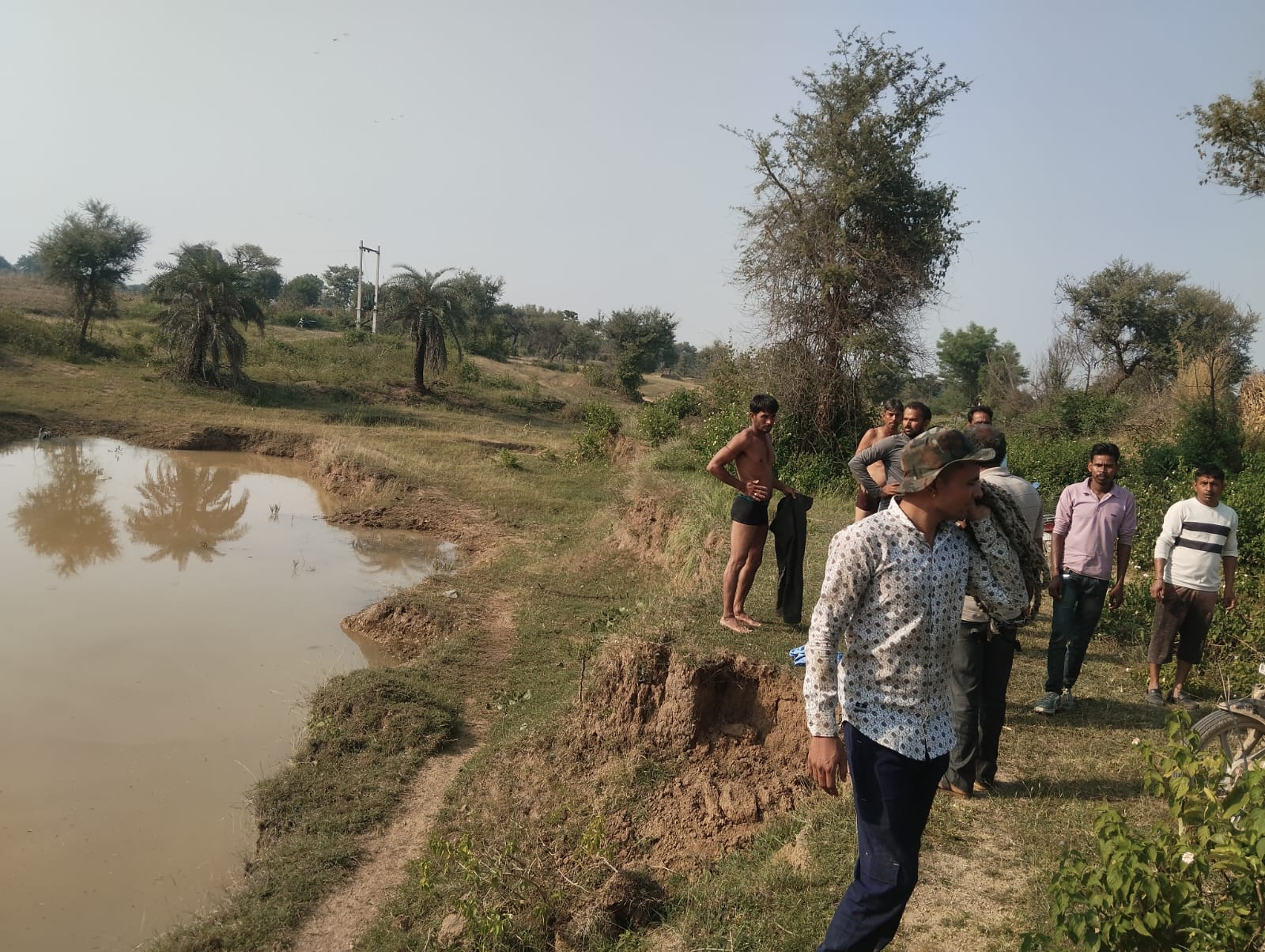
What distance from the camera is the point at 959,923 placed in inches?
125

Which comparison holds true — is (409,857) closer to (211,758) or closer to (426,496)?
(211,758)

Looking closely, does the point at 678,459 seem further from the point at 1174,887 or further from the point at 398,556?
the point at 1174,887

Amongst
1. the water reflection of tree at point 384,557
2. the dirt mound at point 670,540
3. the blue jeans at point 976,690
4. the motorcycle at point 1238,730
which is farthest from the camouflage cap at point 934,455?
the water reflection of tree at point 384,557

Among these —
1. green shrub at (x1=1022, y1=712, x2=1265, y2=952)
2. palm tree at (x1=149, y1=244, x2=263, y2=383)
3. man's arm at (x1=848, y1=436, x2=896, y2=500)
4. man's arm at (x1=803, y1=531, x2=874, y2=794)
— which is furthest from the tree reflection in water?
palm tree at (x1=149, y1=244, x2=263, y2=383)

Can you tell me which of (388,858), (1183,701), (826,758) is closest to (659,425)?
(1183,701)

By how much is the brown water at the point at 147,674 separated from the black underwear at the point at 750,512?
3.77 m

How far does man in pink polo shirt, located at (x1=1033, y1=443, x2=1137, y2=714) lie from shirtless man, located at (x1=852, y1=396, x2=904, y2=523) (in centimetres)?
119

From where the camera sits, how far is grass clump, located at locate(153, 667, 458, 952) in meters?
4.21

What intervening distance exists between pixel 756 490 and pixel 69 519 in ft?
40.3

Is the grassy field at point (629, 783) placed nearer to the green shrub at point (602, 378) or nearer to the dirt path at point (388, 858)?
the dirt path at point (388, 858)

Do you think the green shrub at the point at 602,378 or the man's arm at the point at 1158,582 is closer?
the man's arm at the point at 1158,582

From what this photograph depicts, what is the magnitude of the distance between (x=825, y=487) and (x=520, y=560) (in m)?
5.31

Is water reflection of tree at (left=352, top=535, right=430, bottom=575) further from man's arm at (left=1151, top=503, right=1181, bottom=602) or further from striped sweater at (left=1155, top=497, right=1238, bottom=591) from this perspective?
striped sweater at (left=1155, top=497, right=1238, bottom=591)

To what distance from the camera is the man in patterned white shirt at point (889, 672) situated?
8.04ft
